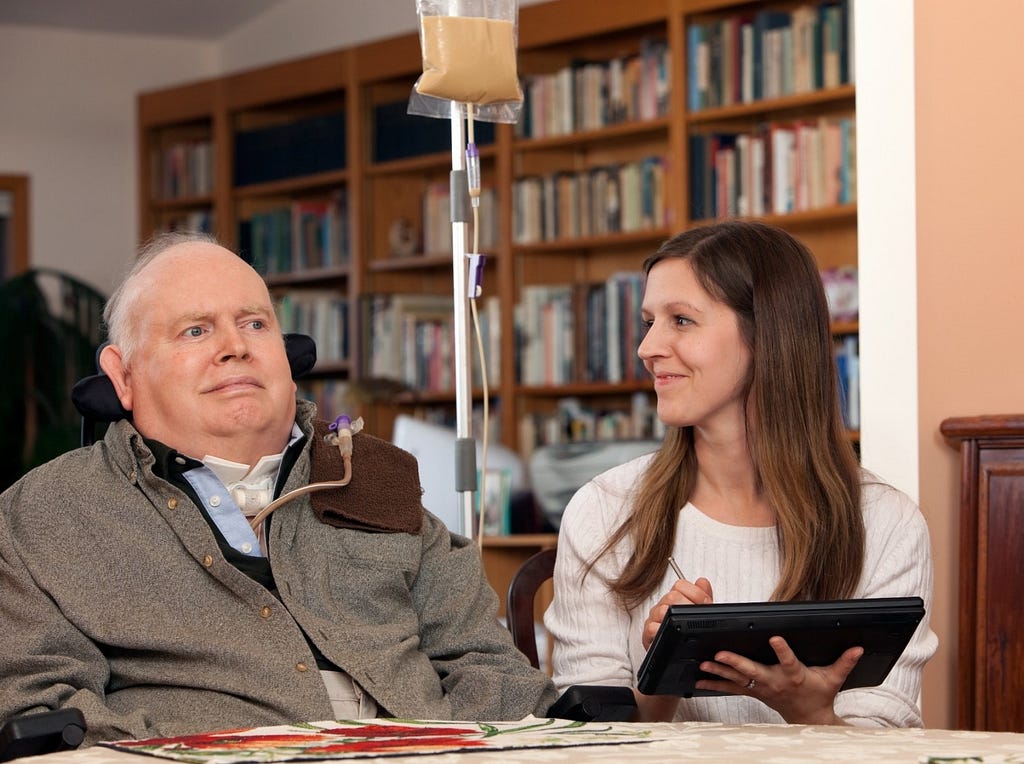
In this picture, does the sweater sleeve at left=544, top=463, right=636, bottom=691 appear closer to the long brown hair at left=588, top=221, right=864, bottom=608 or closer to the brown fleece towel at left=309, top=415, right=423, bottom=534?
the long brown hair at left=588, top=221, right=864, bottom=608

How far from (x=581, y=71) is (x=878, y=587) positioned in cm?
357

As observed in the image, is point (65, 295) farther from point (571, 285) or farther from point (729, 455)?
point (729, 455)

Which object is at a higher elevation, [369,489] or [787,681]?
[369,489]

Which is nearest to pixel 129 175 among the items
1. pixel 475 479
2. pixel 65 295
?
pixel 65 295

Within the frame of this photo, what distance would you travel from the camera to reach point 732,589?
2201 mm

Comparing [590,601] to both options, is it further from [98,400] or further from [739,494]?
[98,400]

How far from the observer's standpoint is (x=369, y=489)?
7.09ft

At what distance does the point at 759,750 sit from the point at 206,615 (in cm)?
83

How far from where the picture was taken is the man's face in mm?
2080

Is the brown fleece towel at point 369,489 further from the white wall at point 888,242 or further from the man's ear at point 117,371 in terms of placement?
the white wall at point 888,242

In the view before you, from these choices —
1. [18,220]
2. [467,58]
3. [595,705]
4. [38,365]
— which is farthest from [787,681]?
[18,220]

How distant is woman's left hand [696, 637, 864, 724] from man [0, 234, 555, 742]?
14.0 inches

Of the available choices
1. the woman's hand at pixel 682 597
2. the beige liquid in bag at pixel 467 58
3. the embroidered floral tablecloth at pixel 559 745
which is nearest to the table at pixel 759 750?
the embroidered floral tablecloth at pixel 559 745

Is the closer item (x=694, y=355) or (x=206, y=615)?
(x=206, y=615)
